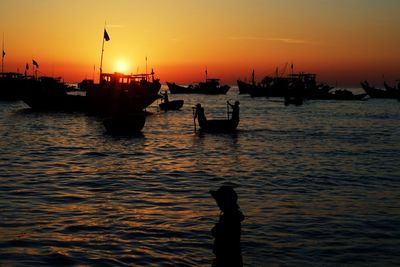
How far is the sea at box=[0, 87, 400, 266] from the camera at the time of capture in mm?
9445

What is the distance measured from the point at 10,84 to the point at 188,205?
268ft

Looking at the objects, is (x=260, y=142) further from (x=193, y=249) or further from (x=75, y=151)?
(x=193, y=249)

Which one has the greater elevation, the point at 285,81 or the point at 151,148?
the point at 285,81

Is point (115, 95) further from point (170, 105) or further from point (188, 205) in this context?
point (188, 205)

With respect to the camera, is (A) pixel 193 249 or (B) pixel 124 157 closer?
(A) pixel 193 249

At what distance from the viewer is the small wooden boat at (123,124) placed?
35281mm

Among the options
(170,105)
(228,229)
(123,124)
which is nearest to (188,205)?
(228,229)

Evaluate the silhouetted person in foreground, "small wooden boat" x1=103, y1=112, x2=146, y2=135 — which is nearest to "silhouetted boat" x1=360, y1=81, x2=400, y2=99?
"small wooden boat" x1=103, y1=112, x2=146, y2=135

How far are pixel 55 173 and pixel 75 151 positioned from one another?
834 cm

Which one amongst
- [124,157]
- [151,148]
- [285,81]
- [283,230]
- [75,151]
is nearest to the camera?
[283,230]

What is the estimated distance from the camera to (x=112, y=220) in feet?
38.3

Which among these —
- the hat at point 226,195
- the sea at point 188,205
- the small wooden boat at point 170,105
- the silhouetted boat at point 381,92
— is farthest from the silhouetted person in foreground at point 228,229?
the silhouetted boat at point 381,92

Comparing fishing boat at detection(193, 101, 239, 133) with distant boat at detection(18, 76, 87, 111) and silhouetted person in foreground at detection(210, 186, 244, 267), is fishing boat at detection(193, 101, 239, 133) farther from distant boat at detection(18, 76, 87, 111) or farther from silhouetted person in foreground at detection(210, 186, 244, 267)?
silhouetted person in foreground at detection(210, 186, 244, 267)

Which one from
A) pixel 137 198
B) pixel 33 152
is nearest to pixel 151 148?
pixel 33 152
